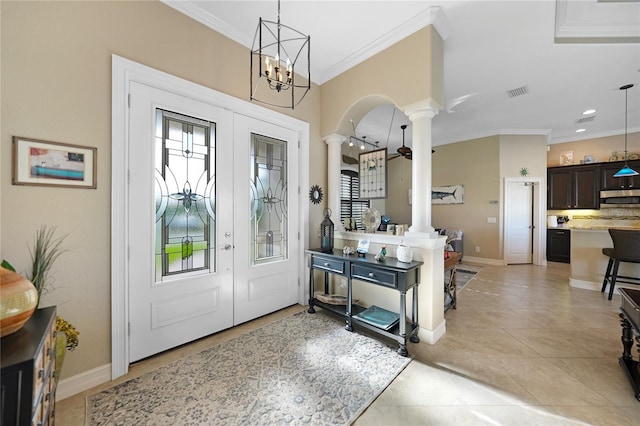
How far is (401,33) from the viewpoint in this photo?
2643mm

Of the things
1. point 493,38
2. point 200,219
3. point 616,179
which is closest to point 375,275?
point 200,219

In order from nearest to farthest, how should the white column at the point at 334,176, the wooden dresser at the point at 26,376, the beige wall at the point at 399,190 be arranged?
the wooden dresser at the point at 26,376
the white column at the point at 334,176
the beige wall at the point at 399,190

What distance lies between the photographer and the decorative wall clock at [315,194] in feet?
11.3

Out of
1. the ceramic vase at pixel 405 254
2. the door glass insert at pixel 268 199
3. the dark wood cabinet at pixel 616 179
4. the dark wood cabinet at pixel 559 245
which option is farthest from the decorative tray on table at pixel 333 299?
the dark wood cabinet at pixel 616 179

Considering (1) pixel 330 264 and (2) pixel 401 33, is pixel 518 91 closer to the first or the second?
(2) pixel 401 33

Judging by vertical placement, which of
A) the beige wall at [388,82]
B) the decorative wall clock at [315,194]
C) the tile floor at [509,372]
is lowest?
the tile floor at [509,372]

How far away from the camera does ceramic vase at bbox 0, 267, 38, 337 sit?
37.9 inches

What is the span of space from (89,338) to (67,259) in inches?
24.6

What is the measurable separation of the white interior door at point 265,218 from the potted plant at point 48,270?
1.31 meters

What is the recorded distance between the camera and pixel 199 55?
2.43 meters

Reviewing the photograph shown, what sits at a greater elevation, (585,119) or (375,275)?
(585,119)

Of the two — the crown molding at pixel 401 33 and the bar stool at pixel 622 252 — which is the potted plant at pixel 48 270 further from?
the bar stool at pixel 622 252

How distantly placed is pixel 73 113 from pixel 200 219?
119 centimetres

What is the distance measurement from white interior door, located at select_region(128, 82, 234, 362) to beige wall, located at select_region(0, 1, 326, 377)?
20 centimetres
